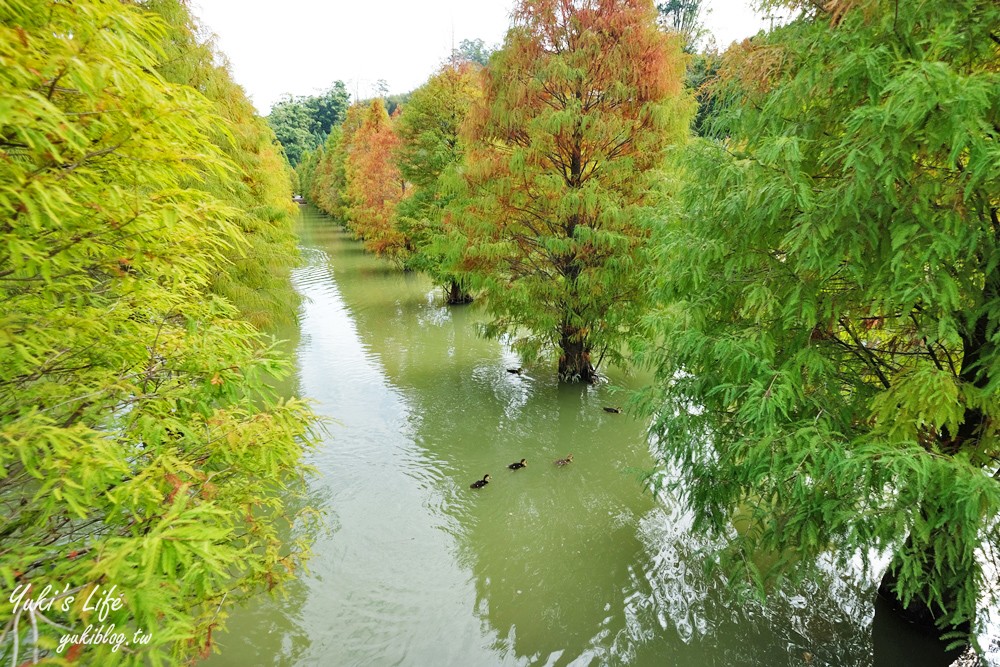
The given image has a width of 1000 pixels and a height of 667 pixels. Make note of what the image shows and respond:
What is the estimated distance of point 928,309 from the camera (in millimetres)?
3531

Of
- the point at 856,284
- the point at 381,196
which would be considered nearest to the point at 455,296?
the point at 381,196

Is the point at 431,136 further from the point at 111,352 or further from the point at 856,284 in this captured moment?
the point at 111,352

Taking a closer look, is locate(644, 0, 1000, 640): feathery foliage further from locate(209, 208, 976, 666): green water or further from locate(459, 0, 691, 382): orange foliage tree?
locate(459, 0, 691, 382): orange foliage tree

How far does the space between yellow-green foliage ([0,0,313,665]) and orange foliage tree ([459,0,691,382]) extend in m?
6.85

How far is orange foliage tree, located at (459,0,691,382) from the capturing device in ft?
29.1

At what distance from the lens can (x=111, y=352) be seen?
9.85ft

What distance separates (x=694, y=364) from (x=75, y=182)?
4.77m

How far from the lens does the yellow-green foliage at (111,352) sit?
1.99m

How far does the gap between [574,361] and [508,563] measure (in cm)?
583

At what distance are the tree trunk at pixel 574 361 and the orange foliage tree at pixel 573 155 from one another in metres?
0.70

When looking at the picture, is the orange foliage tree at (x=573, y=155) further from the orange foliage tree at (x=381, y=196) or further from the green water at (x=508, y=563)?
the orange foliage tree at (x=381, y=196)

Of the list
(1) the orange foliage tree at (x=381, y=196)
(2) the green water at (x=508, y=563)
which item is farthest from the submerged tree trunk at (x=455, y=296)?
(2) the green water at (x=508, y=563)

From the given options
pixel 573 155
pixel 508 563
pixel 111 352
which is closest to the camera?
pixel 111 352

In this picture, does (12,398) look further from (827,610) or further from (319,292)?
(319,292)
